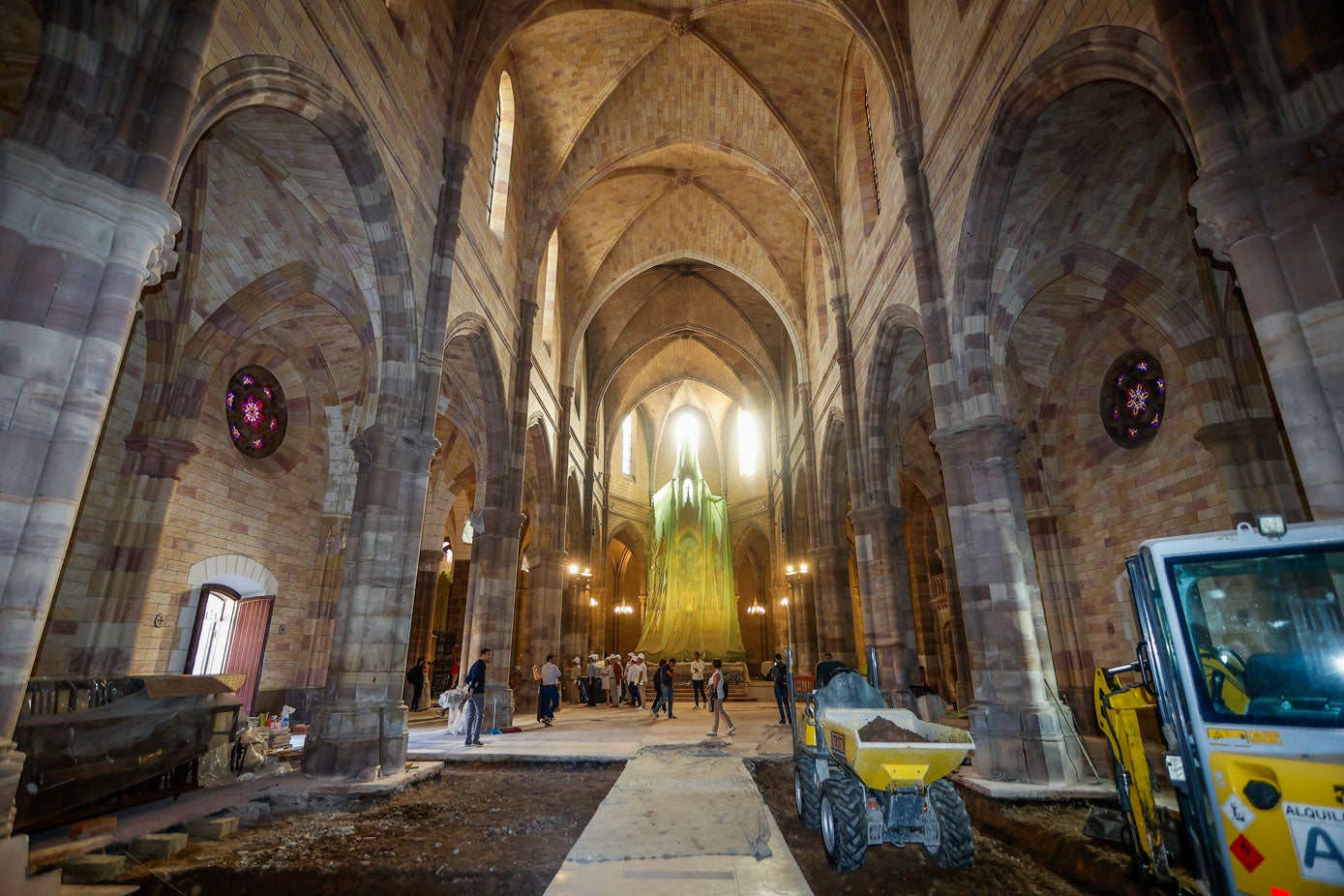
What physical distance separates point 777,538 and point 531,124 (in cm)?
1696

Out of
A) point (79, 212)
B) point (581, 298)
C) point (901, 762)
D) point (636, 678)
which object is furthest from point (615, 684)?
point (79, 212)

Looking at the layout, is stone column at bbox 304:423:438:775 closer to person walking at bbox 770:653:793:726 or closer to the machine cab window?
person walking at bbox 770:653:793:726

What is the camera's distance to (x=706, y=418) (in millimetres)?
32312

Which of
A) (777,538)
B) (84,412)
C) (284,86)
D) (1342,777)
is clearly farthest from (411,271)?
(777,538)

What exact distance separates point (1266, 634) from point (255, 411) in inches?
574

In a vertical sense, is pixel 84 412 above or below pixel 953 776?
above

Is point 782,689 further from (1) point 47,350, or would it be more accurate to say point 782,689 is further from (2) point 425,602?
(1) point 47,350

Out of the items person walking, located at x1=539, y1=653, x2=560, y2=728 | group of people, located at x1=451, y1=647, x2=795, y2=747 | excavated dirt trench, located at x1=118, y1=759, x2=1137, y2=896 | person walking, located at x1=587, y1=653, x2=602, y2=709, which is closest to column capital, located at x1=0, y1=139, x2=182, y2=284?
excavated dirt trench, located at x1=118, y1=759, x2=1137, y2=896

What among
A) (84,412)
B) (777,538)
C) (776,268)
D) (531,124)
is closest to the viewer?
(84,412)

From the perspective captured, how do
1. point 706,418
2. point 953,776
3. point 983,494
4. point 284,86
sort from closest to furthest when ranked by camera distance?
point 284,86
point 953,776
point 983,494
point 706,418

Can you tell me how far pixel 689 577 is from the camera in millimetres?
22688

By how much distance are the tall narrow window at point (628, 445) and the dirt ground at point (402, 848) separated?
2357cm

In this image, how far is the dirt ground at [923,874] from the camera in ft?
13.4

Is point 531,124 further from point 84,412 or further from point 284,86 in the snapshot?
point 84,412
